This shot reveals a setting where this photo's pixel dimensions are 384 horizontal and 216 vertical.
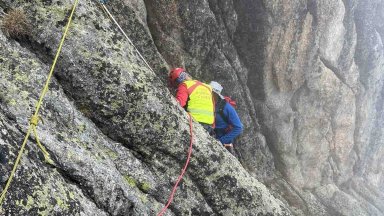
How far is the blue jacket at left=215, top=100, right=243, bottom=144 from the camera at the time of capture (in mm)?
16328

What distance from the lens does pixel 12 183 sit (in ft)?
22.7

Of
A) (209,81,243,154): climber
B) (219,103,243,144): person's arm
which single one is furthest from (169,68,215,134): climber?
(219,103,243,144): person's arm

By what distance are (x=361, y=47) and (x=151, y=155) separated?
1194 inches

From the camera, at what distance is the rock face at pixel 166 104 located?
8594 millimetres

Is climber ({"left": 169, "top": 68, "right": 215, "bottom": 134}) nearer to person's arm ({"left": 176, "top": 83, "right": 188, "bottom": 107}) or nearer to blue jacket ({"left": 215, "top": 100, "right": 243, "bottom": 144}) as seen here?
person's arm ({"left": 176, "top": 83, "right": 188, "bottom": 107})

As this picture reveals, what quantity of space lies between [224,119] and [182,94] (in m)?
3.34

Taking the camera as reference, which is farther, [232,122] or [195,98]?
[232,122]

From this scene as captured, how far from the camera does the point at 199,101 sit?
14.2m

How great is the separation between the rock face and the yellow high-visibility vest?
141cm

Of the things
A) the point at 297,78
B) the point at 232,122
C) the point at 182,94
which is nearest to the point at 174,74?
the point at 182,94

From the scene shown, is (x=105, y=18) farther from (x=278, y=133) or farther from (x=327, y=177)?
(x=327, y=177)

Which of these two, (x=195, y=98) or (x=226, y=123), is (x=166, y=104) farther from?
(x=226, y=123)

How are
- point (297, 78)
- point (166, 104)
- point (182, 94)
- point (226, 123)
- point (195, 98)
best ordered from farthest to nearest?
point (297, 78)
point (226, 123)
point (195, 98)
point (182, 94)
point (166, 104)

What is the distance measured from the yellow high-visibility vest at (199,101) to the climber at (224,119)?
1646 millimetres
